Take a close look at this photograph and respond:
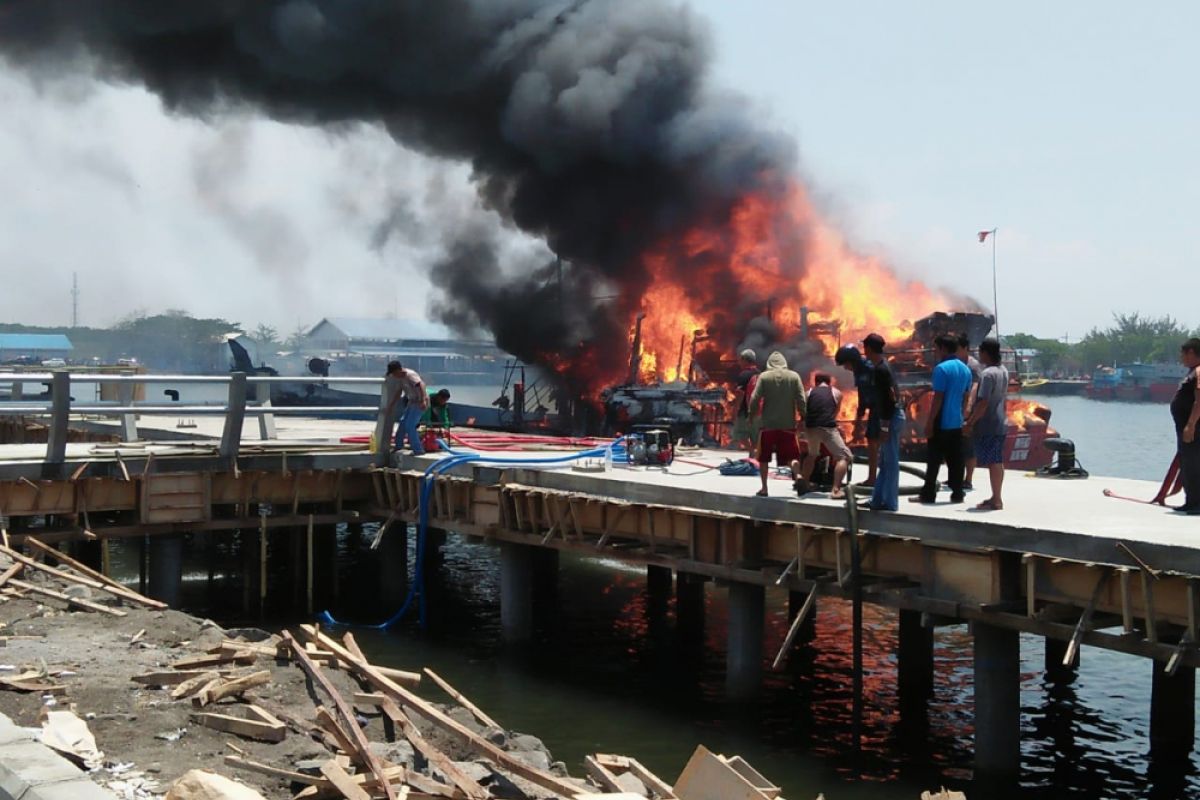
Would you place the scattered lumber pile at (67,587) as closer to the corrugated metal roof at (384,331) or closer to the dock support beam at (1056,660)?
the dock support beam at (1056,660)

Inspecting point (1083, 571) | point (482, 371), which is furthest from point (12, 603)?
point (482, 371)

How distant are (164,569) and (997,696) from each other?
1223 cm

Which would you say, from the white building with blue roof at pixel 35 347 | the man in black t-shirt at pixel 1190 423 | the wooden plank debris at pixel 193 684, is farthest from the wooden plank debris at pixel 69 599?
the white building with blue roof at pixel 35 347

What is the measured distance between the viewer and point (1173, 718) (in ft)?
46.1

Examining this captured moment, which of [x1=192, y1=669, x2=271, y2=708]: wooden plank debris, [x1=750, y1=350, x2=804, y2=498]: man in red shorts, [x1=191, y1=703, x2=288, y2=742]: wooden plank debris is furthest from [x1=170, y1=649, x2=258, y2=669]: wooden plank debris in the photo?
[x1=750, y1=350, x2=804, y2=498]: man in red shorts

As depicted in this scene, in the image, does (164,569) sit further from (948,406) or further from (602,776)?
(602,776)

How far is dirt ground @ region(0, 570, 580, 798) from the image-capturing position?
27.2 feet

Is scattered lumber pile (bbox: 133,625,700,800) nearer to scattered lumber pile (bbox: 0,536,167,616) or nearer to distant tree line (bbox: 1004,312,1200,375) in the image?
scattered lumber pile (bbox: 0,536,167,616)

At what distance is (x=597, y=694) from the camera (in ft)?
52.5

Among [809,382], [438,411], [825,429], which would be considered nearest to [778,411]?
[825,429]

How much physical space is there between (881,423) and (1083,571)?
101 inches

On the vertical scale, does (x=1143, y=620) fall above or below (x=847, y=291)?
below

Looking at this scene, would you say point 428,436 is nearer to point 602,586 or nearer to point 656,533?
point 602,586

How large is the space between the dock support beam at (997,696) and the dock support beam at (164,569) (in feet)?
38.7
